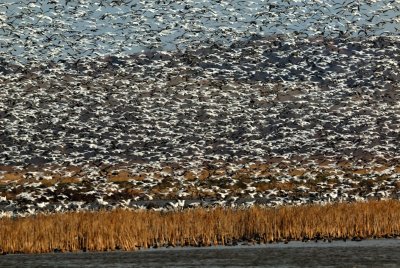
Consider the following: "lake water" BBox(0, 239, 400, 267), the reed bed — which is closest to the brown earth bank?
the reed bed

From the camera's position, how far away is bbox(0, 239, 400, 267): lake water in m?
39.3

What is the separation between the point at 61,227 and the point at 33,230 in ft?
3.62

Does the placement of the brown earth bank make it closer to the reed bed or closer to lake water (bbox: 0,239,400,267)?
the reed bed

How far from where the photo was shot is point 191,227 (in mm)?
41969

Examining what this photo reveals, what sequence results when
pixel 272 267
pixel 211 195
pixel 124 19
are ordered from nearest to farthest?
pixel 272 267
pixel 124 19
pixel 211 195

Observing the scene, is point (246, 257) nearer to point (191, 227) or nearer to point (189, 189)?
point (191, 227)

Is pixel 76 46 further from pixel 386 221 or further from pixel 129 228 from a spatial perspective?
pixel 386 221

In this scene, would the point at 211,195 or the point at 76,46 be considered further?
the point at 211,195

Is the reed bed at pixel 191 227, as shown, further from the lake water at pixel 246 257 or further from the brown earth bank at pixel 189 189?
the brown earth bank at pixel 189 189

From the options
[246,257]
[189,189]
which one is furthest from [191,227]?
[189,189]

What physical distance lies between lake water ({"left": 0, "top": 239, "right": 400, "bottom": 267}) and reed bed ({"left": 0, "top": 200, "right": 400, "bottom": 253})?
0.46 meters

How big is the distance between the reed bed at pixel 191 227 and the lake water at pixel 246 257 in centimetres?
46

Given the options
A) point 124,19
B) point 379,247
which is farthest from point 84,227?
point 124,19

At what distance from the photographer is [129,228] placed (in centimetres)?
4169
